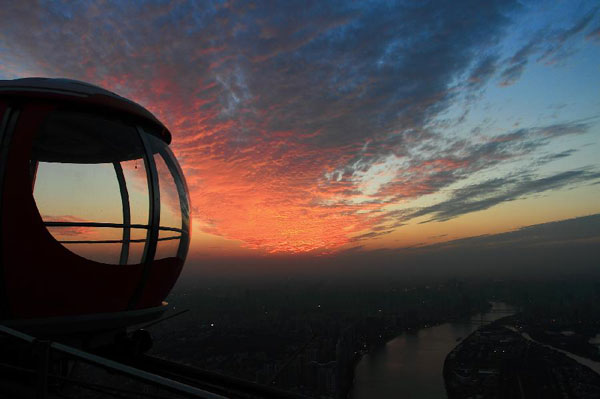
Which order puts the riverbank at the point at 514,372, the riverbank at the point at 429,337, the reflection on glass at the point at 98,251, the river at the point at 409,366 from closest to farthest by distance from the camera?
1. the reflection on glass at the point at 98,251
2. the riverbank at the point at 514,372
3. the river at the point at 409,366
4. the riverbank at the point at 429,337

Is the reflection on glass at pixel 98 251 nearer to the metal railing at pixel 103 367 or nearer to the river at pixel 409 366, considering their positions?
the metal railing at pixel 103 367

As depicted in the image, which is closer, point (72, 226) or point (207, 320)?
point (72, 226)

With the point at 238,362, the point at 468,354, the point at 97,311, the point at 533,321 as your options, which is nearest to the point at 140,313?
the point at 97,311

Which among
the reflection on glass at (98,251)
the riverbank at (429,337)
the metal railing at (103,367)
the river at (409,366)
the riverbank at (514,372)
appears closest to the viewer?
the metal railing at (103,367)

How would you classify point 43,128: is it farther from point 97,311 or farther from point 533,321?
point 533,321

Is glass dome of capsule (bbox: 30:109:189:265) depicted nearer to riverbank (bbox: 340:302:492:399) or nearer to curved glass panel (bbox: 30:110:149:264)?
curved glass panel (bbox: 30:110:149:264)

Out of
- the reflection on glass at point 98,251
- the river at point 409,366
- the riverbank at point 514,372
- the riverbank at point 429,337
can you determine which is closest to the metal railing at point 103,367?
the reflection on glass at point 98,251

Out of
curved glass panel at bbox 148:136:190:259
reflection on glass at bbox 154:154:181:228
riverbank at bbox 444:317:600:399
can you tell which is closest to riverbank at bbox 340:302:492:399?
riverbank at bbox 444:317:600:399

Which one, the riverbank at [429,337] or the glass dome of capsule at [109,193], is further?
the riverbank at [429,337]

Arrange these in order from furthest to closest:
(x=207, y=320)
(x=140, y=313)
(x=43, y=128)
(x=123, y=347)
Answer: (x=207, y=320) < (x=123, y=347) < (x=140, y=313) < (x=43, y=128)

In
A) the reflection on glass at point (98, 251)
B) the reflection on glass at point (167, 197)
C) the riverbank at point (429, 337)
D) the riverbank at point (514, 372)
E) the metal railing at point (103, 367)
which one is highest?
the reflection on glass at point (167, 197)
